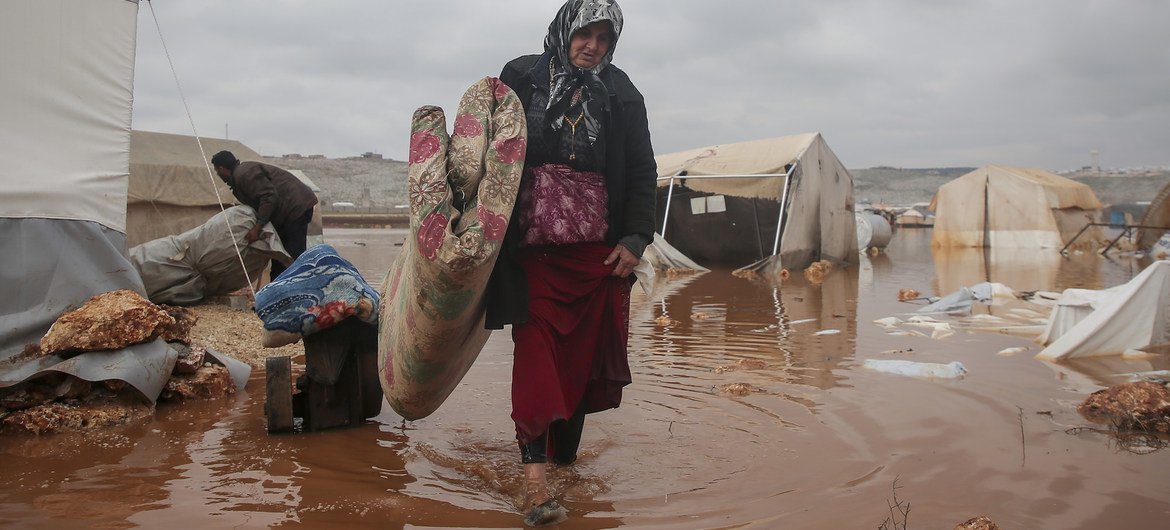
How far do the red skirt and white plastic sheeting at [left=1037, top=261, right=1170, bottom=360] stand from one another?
3.41m

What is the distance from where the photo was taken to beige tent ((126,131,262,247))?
9.73 m

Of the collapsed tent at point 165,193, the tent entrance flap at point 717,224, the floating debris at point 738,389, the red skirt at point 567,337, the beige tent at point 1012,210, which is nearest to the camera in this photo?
the red skirt at point 567,337

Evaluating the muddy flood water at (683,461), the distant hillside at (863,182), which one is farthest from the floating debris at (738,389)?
the distant hillside at (863,182)

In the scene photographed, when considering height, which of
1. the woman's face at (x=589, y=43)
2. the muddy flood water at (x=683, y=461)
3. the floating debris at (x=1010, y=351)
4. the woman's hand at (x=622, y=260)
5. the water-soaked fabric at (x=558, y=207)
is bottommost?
the muddy flood water at (x=683, y=461)

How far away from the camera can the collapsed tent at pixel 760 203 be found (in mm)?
13961

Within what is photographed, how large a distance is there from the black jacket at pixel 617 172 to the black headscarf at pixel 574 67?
0.16ft

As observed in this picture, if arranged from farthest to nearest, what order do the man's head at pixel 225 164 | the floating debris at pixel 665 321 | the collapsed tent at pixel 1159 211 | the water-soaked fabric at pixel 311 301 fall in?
1. the collapsed tent at pixel 1159 211
2. the floating debris at pixel 665 321
3. the man's head at pixel 225 164
4. the water-soaked fabric at pixel 311 301

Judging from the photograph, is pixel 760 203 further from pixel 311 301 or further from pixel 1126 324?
pixel 311 301

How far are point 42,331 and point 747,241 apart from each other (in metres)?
14.1

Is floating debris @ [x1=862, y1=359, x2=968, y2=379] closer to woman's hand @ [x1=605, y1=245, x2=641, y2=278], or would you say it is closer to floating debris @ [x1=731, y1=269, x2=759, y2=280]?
woman's hand @ [x1=605, y1=245, x2=641, y2=278]

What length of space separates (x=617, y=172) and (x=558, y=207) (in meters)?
0.27

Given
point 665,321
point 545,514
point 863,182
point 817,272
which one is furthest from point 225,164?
point 863,182

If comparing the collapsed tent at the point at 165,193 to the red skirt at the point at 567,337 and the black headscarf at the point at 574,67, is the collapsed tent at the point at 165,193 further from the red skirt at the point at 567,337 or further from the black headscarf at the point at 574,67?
the red skirt at the point at 567,337

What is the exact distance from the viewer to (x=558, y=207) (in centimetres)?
292
